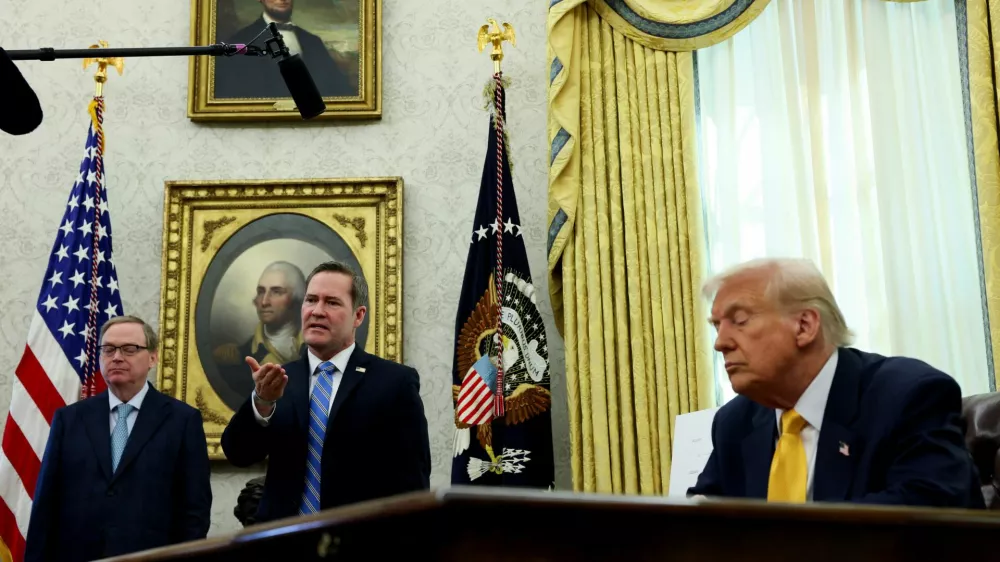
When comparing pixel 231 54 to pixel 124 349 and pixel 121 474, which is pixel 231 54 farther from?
pixel 121 474

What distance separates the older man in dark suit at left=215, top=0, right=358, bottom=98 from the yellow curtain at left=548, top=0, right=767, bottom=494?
1227mm

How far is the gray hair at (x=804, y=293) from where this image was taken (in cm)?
251

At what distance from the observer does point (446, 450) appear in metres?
4.97

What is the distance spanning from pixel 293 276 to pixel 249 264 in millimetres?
242

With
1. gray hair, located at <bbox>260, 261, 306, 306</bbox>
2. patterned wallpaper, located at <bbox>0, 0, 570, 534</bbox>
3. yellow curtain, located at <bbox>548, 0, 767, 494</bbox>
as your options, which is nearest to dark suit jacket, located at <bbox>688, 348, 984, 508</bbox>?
yellow curtain, located at <bbox>548, 0, 767, 494</bbox>

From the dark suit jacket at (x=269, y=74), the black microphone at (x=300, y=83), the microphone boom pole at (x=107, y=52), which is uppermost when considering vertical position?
the dark suit jacket at (x=269, y=74)

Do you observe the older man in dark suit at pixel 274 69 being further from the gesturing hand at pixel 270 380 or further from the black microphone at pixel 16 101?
the gesturing hand at pixel 270 380

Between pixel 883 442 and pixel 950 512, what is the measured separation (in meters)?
1.65

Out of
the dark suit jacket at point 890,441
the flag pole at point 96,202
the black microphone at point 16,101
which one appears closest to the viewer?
the dark suit jacket at point 890,441

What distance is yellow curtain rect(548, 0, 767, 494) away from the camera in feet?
15.5

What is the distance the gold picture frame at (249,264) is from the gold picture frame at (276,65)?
0.42m

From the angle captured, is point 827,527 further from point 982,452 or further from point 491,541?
point 982,452

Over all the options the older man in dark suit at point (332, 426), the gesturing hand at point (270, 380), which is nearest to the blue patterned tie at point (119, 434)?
the older man in dark suit at point (332, 426)

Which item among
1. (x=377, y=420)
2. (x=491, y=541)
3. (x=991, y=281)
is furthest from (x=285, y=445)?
(x=991, y=281)
